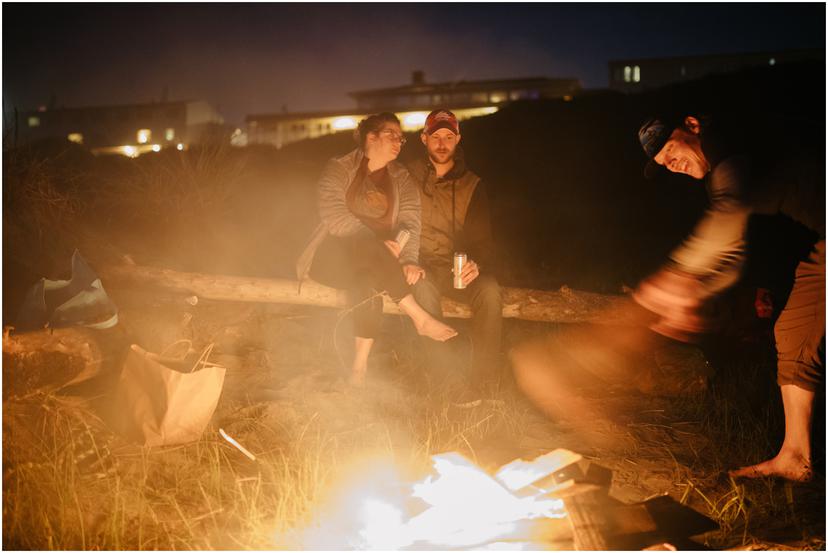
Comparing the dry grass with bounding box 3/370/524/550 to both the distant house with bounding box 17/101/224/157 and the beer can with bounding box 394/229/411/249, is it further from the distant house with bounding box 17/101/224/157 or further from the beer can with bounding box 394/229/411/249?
the distant house with bounding box 17/101/224/157

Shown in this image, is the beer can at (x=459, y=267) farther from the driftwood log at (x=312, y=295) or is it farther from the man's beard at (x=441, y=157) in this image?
the man's beard at (x=441, y=157)

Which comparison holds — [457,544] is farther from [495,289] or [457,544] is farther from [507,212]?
[507,212]

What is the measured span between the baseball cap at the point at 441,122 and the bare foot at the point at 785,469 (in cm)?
311

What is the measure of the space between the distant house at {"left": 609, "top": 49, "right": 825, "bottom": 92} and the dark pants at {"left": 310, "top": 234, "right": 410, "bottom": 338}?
29.1 meters

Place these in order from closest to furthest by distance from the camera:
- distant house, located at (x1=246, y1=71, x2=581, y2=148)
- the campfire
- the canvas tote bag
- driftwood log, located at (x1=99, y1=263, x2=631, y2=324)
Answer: the campfire → the canvas tote bag → driftwood log, located at (x1=99, y1=263, x2=631, y2=324) → distant house, located at (x1=246, y1=71, x2=581, y2=148)

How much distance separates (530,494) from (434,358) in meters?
1.89

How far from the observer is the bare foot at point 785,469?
10.7ft

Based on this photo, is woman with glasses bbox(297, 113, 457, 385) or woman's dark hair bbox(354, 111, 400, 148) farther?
woman's dark hair bbox(354, 111, 400, 148)

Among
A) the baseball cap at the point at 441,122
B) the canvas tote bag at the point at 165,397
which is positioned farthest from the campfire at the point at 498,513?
the baseball cap at the point at 441,122

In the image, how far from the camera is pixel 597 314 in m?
5.02

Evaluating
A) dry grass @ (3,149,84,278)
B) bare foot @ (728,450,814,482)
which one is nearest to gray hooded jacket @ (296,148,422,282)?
dry grass @ (3,149,84,278)

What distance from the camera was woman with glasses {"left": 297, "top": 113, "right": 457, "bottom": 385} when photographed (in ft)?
14.4

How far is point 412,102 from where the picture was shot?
30359 millimetres

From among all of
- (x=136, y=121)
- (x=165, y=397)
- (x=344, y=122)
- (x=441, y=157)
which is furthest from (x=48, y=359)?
(x=136, y=121)
